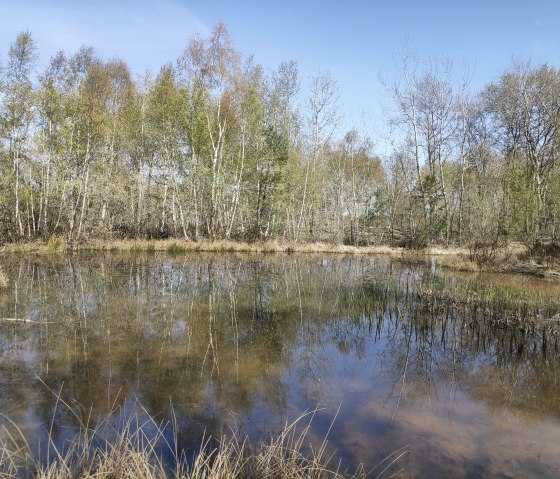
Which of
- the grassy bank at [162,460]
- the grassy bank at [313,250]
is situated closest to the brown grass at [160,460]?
the grassy bank at [162,460]

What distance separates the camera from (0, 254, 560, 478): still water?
420cm

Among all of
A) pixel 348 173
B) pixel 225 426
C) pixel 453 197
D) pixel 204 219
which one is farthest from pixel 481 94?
pixel 225 426

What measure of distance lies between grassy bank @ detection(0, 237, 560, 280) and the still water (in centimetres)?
620

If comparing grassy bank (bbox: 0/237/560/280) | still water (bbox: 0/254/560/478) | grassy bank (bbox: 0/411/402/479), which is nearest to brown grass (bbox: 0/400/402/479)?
grassy bank (bbox: 0/411/402/479)

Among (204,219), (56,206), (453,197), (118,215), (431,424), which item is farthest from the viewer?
(453,197)

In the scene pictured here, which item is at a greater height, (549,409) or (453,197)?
(453,197)

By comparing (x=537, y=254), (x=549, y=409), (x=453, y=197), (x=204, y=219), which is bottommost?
(x=549, y=409)

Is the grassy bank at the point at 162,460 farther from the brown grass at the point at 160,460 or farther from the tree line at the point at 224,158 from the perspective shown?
the tree line at the point at 224,158

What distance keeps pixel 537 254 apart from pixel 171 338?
18578 millimetres

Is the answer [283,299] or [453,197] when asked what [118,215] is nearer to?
[283,299]

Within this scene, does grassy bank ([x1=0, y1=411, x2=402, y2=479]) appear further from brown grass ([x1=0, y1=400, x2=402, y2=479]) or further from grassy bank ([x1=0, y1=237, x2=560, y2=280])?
grassy bank ([x1=0, y1=237, x2=560, y2=280])

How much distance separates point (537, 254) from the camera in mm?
18906

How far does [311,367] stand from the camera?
6.27 metres

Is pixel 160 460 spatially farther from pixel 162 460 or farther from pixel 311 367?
pixel 311 367
